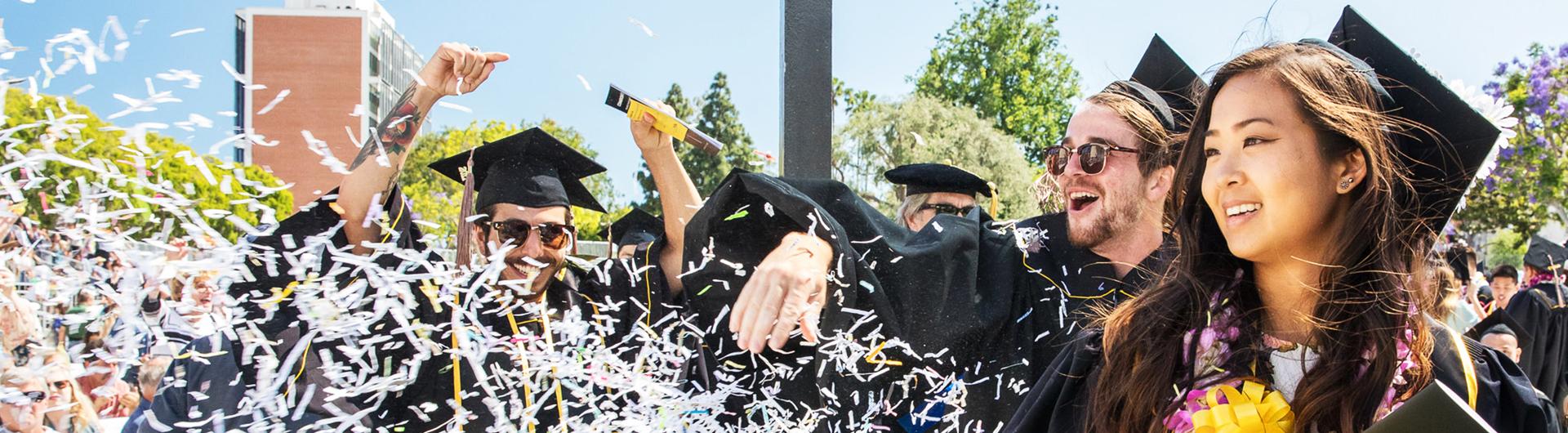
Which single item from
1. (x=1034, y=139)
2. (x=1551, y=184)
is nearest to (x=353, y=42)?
(x=1034, y=139)

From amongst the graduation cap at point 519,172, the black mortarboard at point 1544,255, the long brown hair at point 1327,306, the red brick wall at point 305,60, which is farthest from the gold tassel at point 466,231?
the red brick wall at point 305,60

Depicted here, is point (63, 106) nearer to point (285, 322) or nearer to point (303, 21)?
point (285, 322)

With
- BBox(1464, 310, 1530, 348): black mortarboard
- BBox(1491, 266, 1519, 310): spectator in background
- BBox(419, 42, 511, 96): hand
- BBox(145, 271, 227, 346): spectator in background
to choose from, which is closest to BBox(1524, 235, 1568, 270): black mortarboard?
BBox(1491, 266, 1519, 310): spectator in background

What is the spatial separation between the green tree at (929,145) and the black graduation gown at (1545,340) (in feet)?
47.0

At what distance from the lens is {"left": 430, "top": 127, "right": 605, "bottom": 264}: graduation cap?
11.9 feet

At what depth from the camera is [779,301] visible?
2232 mm

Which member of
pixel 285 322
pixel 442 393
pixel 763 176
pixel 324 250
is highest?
pixel 763 176

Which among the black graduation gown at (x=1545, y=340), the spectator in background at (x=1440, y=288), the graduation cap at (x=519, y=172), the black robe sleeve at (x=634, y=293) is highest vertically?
the graduation cap at (x=519, y=172)

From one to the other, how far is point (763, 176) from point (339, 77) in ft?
206

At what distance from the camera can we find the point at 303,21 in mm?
55500

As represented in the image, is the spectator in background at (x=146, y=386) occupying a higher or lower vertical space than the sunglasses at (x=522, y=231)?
lower

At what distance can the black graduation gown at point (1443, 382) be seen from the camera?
170cm

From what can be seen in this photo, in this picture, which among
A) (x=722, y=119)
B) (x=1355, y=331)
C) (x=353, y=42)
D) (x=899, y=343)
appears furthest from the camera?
(x=353, y=42)

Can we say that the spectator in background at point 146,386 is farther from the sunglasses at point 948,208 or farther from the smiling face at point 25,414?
the sunglasses at point 948,208
